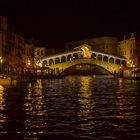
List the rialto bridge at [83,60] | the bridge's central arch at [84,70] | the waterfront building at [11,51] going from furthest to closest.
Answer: the bridge's central arch at [84,70] < the rialto bridge at [83,60] < the waterfront building at [11,51]

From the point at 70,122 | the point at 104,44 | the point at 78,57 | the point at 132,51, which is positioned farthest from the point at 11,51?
the point at 70,122

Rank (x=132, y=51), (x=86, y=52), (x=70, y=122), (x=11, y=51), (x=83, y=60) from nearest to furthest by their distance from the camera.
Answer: (x=70, y=122) < (x=11, y=51) < (x=132, y=51) < (x=83, y=60) < (x=86, y=52)

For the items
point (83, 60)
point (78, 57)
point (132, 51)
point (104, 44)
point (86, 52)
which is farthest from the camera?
point (104, 44)

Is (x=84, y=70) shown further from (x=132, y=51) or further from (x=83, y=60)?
(x=132, y=51)

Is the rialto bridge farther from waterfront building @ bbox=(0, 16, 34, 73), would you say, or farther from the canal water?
the canal water

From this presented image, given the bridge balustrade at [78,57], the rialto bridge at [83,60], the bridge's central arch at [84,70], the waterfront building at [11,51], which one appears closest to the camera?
the waterfront building at [11,51]

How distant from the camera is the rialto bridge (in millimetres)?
140750

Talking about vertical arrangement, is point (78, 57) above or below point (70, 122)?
above

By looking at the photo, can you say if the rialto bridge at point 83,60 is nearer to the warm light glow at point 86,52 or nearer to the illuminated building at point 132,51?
the warm light glow at point 86,52

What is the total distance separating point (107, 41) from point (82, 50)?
1056 inches

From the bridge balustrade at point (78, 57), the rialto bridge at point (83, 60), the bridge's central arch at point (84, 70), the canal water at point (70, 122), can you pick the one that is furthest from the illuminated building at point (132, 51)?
the canal water at point (70, 122)

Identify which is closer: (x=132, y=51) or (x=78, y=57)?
(x=132, y=51)

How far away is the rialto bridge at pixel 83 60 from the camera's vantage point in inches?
5541

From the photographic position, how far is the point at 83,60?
14112 centimetres
